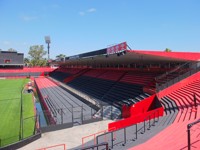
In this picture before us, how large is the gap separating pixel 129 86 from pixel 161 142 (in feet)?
49.3

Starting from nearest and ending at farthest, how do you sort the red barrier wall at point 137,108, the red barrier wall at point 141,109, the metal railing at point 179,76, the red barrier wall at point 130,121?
the red barrier wall at point 130,121 → the red barrier wall at point 141,109 → the red barrier wall at point 137,108 → the metal railing at point 179,76

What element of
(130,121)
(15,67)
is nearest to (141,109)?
(130,121)

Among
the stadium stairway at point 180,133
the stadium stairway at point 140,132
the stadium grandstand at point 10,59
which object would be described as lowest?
the stadium stairway at point 140,132

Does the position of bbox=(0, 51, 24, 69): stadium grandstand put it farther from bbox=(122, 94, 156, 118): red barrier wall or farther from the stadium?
bbox=(122, 94, 156, 118): red barrier wall

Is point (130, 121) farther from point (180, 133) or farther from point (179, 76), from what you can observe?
point (179, 76)

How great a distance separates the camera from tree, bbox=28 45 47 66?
121 metres

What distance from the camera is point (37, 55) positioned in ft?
400

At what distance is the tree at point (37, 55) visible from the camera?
120625mm

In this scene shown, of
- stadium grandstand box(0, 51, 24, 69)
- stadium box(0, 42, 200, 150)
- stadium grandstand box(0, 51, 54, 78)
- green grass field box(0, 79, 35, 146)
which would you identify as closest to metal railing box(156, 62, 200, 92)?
stadium box(0, 42, 200, 150)

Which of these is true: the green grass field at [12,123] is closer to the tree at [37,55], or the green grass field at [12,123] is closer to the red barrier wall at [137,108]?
the red barrier wall at [137,108]

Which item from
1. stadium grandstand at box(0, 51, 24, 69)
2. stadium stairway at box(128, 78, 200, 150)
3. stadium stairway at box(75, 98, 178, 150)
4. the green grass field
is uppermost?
stadium grandstand at box(0, 51, 24, 69)

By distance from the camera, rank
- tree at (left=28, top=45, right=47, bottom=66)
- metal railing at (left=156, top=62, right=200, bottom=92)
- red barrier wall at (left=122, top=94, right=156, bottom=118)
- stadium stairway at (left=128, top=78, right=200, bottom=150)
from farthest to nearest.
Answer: tree at (left=28, top=45, right=47, bottom=66) → metal railing at (left=156, top=62, right=200, bottom=92) → red barrier wall at (left=122, top=94, right=156, bottom=118) → stadium stairway at (left=128, top=78, right=200, bottom=150)

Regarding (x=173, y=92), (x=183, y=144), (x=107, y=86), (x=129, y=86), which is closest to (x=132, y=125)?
(x=183, y=144)


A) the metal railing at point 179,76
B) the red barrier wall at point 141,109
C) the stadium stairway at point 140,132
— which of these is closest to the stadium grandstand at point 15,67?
the metal railing at point 179,76
